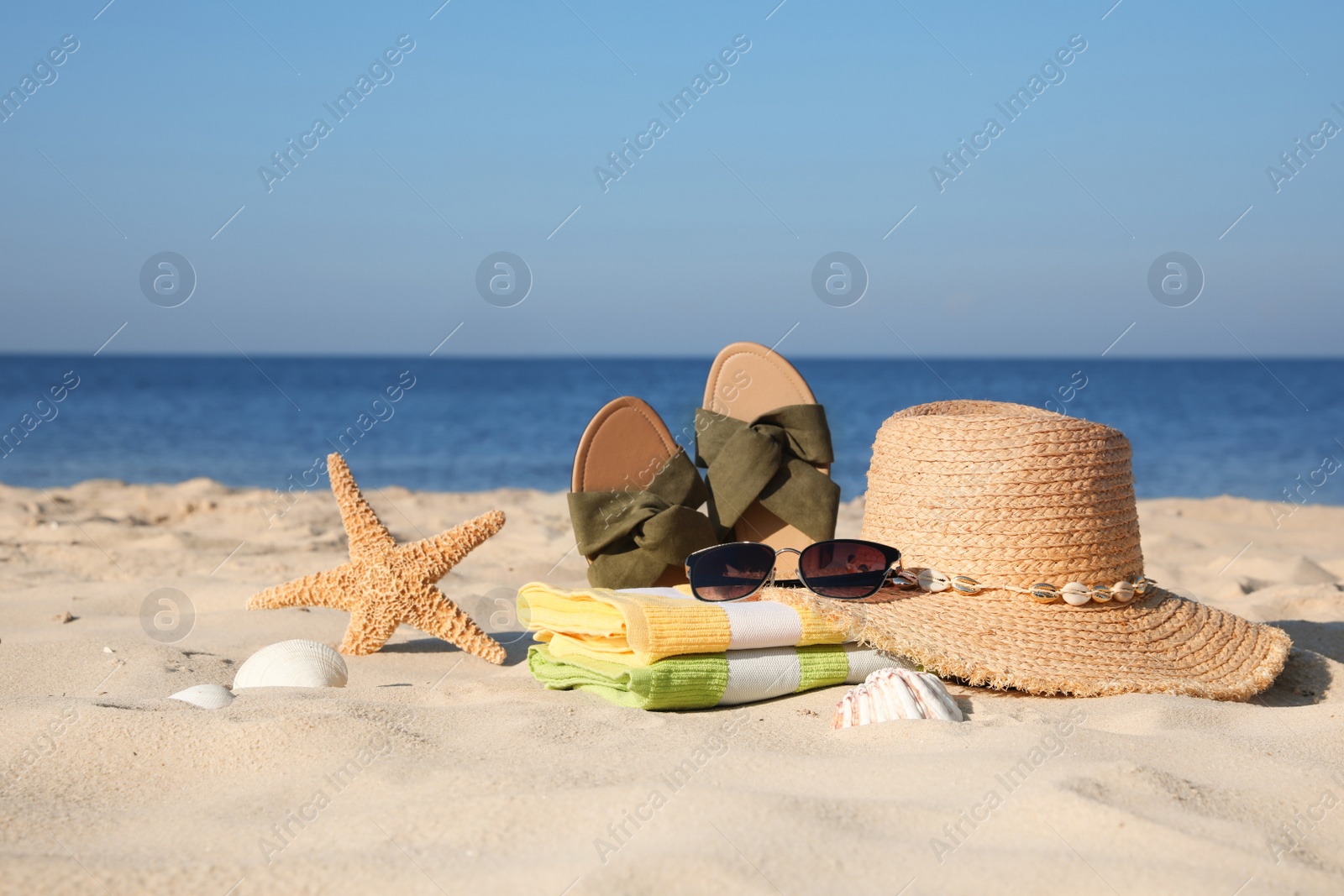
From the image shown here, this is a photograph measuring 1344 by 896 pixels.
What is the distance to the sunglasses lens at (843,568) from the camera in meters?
2.99

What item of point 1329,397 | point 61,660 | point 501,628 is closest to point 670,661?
point 501,628

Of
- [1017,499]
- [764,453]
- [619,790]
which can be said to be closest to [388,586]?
[764,453]

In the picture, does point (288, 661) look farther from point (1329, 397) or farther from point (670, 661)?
point (1329, 397)

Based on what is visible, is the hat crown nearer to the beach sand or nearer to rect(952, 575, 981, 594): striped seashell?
rect(952, 575, 981, 594): striped seashell

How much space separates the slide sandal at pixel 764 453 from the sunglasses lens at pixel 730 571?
0.49 metres

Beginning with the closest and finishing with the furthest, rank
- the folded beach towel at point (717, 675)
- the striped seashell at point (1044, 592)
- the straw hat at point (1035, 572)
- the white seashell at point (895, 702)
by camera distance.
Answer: the white seashell at point (895, 702) < the folded beach towel at point (717, 675) < the straw hat at point (1035, 572) < the striped seashell at point (1044, 592)

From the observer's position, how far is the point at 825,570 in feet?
9.85

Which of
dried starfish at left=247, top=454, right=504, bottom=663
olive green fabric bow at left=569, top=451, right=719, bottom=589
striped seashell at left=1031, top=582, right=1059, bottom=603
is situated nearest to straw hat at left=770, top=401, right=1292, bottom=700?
striped seashell at left=1031, top=582, right=1059, bottom=603

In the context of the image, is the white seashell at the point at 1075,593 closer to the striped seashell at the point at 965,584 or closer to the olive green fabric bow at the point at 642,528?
the striped seashell at the point at 965,584

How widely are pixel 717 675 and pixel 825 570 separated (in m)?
0.50

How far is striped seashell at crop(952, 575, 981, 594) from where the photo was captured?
2.96 meters

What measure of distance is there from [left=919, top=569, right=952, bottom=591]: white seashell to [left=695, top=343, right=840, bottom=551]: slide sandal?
0.64m

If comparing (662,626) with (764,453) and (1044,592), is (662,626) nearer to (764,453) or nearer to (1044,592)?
(764,453)

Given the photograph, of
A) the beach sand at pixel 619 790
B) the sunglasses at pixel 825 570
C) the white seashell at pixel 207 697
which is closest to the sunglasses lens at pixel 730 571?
the sunglasses at pixel 825 570
